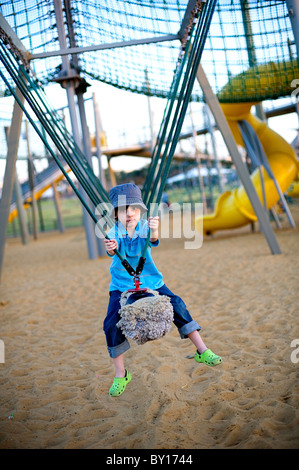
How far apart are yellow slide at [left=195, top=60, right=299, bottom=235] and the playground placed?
0.03 m

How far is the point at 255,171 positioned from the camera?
816 centimetres

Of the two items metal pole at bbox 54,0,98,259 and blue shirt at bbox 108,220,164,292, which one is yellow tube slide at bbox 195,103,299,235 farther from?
blue shirt at bbox 108,220,164,292

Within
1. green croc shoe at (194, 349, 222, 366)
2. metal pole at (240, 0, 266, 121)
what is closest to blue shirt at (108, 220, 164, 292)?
green croc shoe at (194, 349, 222, 366)

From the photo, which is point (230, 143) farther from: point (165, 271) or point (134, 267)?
point (134, 267)

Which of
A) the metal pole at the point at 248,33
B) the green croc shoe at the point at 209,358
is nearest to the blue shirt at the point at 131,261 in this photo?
the green croc shoe at the point at 209,358

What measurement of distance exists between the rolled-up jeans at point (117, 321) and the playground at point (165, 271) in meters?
0.17

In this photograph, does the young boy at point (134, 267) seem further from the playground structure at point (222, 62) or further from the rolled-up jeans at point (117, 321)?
the playground structure at point (222, 62)

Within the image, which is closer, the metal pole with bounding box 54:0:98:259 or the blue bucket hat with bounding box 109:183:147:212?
the blue bucket hat with bounding box 109:183:147:212

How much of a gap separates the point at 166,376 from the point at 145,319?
2.26 feet

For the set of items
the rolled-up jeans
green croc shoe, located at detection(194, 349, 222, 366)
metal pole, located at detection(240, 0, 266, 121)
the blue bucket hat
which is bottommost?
green croc shoe, located at detection(194, 349, 222, 366)

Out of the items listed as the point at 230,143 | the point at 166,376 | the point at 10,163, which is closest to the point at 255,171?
the point at 230,143

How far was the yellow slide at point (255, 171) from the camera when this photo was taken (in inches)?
281

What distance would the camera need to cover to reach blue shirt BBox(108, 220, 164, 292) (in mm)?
2191
